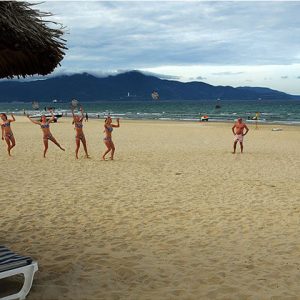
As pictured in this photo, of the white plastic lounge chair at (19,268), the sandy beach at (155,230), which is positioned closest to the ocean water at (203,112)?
the sandy beach at (155,230)

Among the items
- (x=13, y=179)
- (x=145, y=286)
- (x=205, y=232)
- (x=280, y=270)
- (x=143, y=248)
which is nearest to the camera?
(x=145, y=286)

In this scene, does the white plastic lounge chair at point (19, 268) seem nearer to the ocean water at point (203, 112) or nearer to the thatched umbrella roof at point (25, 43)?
the thatched umbrella roof at point (25, 43)

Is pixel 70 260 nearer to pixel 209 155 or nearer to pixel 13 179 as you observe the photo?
pixel 13 179

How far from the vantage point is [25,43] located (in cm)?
417

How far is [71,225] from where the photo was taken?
21.5 ft

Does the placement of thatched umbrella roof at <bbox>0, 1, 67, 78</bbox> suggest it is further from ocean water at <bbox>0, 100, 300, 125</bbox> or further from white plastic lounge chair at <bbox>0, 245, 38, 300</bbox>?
ocean water at <bbox>0, 100, 300, 125</bbox>

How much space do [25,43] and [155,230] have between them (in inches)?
137

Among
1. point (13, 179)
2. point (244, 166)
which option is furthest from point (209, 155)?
point (13, 179)

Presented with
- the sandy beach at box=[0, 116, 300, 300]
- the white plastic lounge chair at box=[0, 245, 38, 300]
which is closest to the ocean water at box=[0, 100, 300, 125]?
the sandy beach at box=[0, 116, 300, 300]

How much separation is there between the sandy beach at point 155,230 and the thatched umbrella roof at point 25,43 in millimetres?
2437

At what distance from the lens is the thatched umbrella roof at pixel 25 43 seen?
395cm

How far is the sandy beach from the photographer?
4.39 meters

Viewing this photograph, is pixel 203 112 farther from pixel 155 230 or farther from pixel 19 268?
pixel 19 268

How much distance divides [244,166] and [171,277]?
29.0 ft
